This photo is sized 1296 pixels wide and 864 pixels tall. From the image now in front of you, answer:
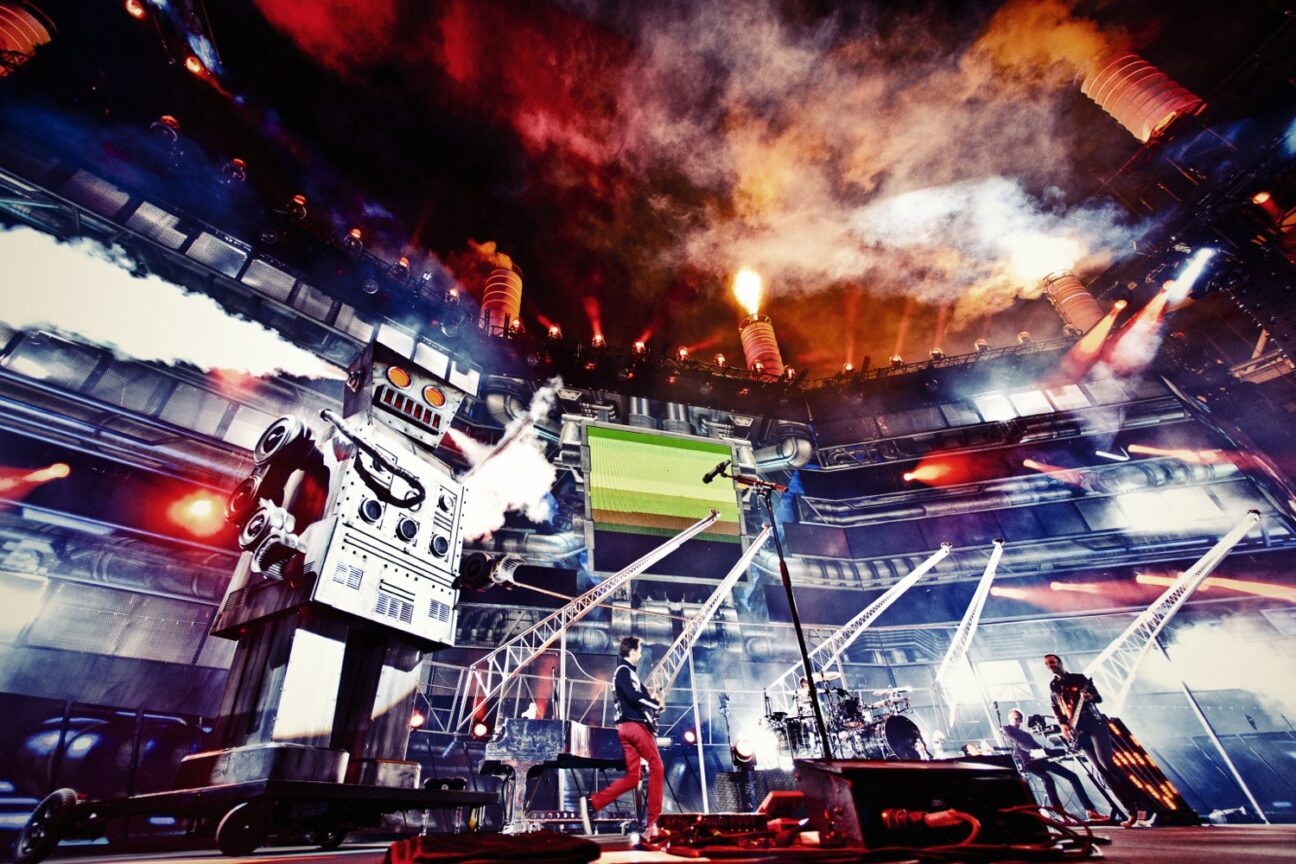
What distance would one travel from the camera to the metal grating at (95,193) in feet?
Result: 37.1

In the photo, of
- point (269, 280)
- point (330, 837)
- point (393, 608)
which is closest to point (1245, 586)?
point (393, 608)

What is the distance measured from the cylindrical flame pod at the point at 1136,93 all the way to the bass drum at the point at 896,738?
91.7 ft

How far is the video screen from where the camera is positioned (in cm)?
1767

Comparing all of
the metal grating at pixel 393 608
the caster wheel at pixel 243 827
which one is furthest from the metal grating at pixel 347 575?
the caster wheel at pixel 243 827

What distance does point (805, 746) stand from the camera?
34.8ft

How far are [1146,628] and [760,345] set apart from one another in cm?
1928

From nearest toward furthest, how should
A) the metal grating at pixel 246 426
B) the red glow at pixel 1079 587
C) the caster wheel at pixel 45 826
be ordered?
the caster wheel at pixel 45 826
the metal grating at pixel 246 426
the red glow at pixel 1079 587

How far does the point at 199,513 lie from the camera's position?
11.2 meters

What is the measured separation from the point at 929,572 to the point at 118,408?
88.8 ft

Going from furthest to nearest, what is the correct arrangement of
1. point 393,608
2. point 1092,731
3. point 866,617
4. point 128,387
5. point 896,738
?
→ point 866,617 → point 128,387 → point 896,738 → point 1092,731 → point 393,608

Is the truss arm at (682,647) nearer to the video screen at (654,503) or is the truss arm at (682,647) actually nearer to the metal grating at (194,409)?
the video screen at (654,503)

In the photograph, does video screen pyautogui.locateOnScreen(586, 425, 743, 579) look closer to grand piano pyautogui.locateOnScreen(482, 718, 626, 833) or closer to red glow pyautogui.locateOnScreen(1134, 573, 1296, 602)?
grand piano pyautogui.locateOnScreen(482, 718, 626, 833)

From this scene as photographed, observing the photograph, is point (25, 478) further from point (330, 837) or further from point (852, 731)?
point (852, 731)

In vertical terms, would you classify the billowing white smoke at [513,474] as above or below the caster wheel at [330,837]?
above
